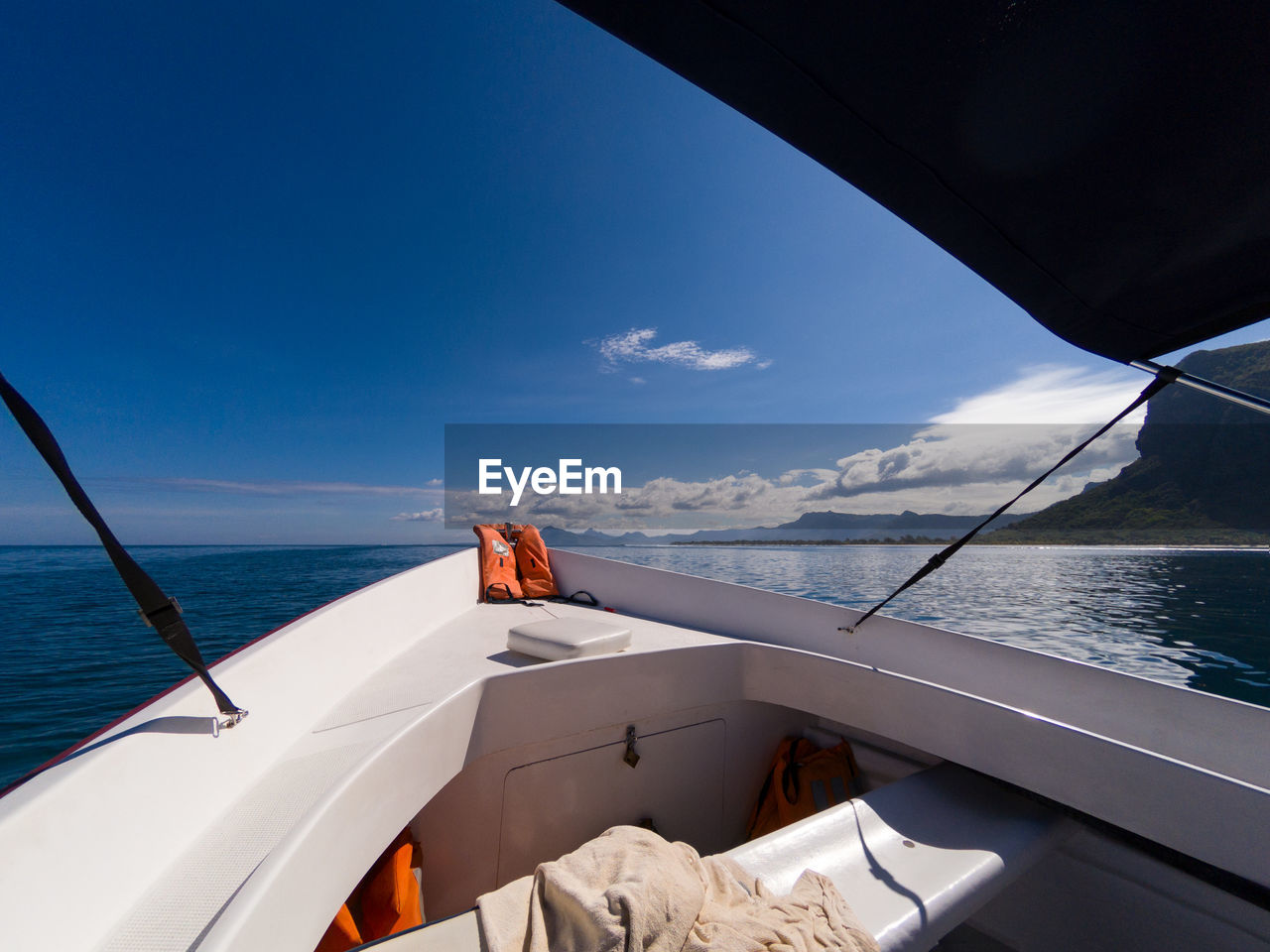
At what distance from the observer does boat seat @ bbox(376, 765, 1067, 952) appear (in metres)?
0.81

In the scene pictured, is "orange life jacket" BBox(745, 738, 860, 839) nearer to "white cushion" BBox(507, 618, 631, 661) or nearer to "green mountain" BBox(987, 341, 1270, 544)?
"white cushion" BBox(507, 618, 631, 661)

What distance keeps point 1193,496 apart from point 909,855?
46623mm

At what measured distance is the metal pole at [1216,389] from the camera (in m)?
1.09

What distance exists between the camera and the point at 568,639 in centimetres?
169

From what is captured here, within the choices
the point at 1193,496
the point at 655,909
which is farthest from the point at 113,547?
the point at 1193,496

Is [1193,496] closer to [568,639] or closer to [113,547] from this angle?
[568,639]

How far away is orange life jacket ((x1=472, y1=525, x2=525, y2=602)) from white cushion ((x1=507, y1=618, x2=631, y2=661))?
1.28 m

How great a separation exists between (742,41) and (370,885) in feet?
5.65

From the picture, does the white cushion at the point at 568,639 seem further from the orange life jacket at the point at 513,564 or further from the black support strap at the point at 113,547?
the orange life jacket at the point at 513,564

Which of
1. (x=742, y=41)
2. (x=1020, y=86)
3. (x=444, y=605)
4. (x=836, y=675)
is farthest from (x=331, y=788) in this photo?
(x=444, y=605)

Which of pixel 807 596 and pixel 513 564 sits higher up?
pixel 513 564

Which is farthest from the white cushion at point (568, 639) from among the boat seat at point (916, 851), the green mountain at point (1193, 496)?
the green mountain at point (1193, 496)

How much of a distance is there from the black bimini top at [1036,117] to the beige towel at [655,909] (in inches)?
44.6

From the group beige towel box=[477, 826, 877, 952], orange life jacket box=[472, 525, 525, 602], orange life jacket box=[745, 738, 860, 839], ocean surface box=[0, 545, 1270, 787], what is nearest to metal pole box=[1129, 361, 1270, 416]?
beige towel box=[477, 826, 877, 952]
